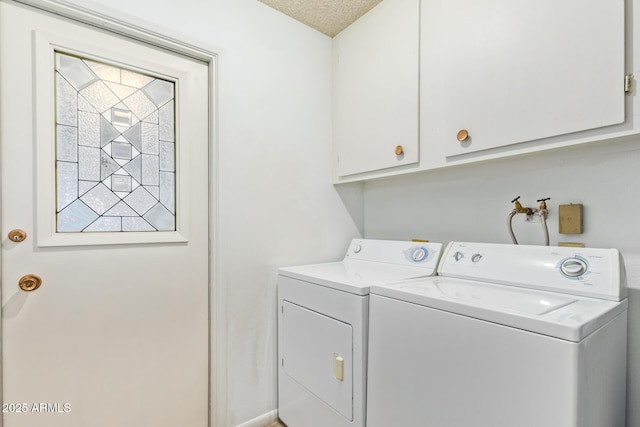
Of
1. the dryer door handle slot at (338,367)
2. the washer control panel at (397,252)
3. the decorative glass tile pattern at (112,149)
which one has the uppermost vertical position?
the decorative glass tile pattern at (112,149)

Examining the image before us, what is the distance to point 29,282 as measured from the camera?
4.00 ft

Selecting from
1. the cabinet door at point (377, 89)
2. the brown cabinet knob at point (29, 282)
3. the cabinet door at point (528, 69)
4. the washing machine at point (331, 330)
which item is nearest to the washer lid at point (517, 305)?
the washing machine at point (331, 330)

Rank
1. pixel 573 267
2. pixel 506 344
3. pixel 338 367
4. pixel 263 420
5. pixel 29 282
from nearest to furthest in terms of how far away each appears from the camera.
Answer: pixel 506 344
pixel 573 267
pixel 29 282
pixel 338 367
pixel 263 420

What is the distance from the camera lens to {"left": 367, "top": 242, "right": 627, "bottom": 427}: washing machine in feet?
2.61

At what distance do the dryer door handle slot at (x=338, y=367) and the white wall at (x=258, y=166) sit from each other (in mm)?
548

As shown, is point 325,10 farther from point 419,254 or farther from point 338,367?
point 338,367

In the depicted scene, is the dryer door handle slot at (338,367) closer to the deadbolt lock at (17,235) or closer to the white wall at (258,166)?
the white wall at (258,166)

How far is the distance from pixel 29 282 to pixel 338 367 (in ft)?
4.19

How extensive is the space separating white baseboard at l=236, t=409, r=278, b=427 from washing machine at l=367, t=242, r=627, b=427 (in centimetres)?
78

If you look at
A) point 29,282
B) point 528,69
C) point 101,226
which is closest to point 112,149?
point 101,226

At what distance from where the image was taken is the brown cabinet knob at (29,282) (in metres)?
1.21

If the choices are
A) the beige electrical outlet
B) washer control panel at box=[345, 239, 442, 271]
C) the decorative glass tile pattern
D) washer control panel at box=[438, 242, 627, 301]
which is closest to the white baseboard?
washer control panel at box=[345, 239, 442, 271]

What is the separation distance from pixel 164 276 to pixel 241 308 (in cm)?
43

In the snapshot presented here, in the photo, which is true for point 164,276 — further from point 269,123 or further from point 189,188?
point 269,123
